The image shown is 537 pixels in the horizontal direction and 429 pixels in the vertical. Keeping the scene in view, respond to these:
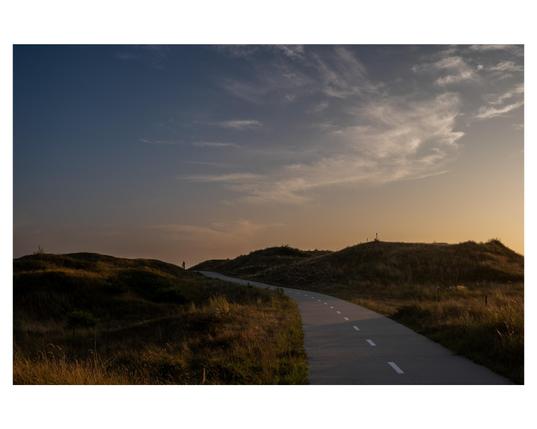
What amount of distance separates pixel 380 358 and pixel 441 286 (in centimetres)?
4227

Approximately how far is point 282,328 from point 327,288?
34745 millimetres

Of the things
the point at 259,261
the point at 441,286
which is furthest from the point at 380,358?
the point at 259,261

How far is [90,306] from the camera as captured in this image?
34781 mm

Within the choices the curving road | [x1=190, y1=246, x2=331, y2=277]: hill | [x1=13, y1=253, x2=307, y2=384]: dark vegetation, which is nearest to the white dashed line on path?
the curving road

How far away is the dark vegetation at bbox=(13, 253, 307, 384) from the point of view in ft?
41.2

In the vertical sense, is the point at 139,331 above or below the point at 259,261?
below

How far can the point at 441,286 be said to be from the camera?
53906 millimetres

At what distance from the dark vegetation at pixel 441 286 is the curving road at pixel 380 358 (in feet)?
2.03

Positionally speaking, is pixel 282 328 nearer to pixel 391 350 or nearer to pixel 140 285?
pixel 391 350

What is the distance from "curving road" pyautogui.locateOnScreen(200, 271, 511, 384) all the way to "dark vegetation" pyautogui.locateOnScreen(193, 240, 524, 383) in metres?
0.62

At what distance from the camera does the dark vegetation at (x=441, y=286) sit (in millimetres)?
14906

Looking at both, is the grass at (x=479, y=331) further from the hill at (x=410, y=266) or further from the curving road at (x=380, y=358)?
the hill at (x=410, y=266)

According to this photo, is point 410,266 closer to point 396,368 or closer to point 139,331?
point 139,331
